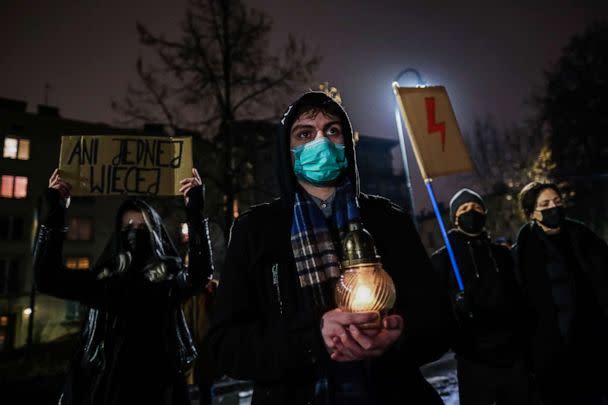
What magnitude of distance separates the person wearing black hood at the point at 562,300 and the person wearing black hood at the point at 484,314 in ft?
0.61

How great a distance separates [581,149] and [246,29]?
23838 millimetres

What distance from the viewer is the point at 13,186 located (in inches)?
1201

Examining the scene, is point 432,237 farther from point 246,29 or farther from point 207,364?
point 207,364

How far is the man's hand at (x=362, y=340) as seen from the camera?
133 centimetres

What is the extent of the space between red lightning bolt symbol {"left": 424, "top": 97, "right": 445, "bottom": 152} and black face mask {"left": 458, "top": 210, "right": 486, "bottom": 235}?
81cm

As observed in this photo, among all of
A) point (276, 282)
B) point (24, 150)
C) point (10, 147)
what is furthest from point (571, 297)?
point (10, 147)

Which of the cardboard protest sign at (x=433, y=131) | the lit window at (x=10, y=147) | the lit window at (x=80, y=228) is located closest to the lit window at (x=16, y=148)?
the lit window at (x=10, y=147)

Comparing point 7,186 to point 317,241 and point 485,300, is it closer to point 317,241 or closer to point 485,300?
point 485,300

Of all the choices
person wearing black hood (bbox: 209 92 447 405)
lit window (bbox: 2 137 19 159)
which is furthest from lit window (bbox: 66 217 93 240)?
person wearing black hood (bbox: 209 92 447 405)

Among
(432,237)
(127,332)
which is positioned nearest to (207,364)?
(127,332)

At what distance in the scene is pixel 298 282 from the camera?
1.82m

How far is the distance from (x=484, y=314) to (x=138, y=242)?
3.44m

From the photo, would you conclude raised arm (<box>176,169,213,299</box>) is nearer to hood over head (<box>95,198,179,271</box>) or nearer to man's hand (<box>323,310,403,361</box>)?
hood over head (<box>95,198,179,271</box>)

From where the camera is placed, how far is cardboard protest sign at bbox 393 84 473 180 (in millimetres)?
4727
